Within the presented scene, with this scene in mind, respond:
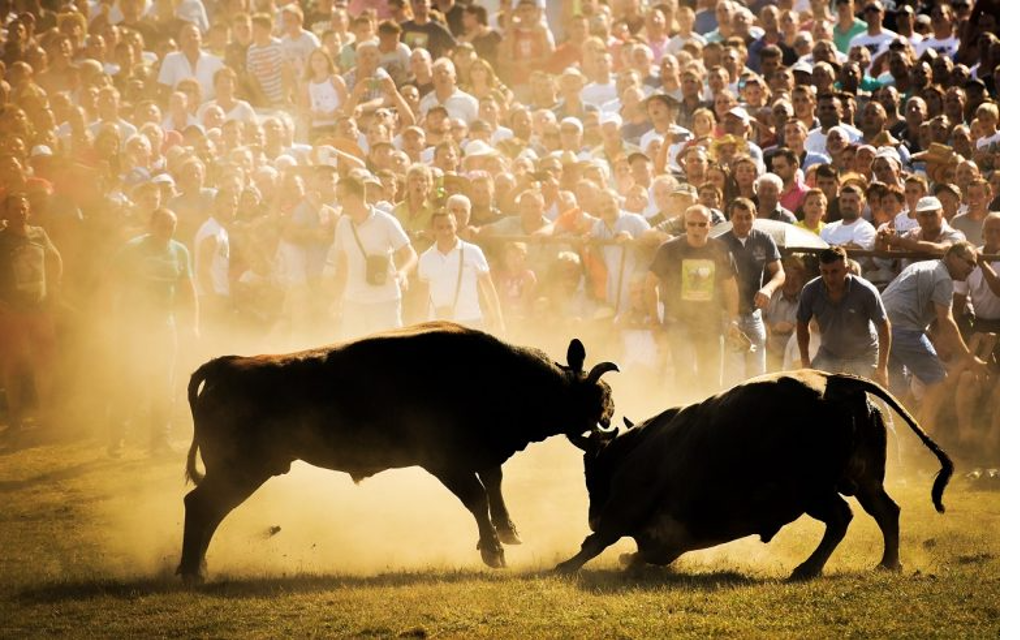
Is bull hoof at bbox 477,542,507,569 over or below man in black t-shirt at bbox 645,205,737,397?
below

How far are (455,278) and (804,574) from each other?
19.1 ft

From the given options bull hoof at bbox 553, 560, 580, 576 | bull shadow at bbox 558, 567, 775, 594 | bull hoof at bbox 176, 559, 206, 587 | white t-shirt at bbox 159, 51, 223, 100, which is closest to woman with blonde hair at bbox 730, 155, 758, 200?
bull shadow at bbox 558, 567, 775, 594

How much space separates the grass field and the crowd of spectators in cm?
151

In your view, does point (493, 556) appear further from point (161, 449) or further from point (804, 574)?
point (161, 449)

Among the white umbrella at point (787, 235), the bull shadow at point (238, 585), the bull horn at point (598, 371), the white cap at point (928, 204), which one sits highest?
the white cap at point (928, 204)

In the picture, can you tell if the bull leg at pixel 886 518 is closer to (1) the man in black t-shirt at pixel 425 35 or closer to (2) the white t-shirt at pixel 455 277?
(2) the white t-shirt at pixel 455 277

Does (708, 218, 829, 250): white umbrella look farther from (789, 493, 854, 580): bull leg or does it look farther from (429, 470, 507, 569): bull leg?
(789, 493, 854, 580): bull leg

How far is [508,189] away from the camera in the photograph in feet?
53.4

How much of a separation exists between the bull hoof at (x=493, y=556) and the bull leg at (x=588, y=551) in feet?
1.23

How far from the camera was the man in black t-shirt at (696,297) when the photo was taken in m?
13.9

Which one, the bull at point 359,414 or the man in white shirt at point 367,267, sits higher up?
the man in white shirt at point 367,267

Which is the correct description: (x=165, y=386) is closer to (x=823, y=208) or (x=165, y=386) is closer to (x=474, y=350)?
(x=474, y=350)

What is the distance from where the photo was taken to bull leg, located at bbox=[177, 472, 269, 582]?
31.5 feet

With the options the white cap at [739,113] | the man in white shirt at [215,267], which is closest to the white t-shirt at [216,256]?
the man in white shirt at [215,267]
